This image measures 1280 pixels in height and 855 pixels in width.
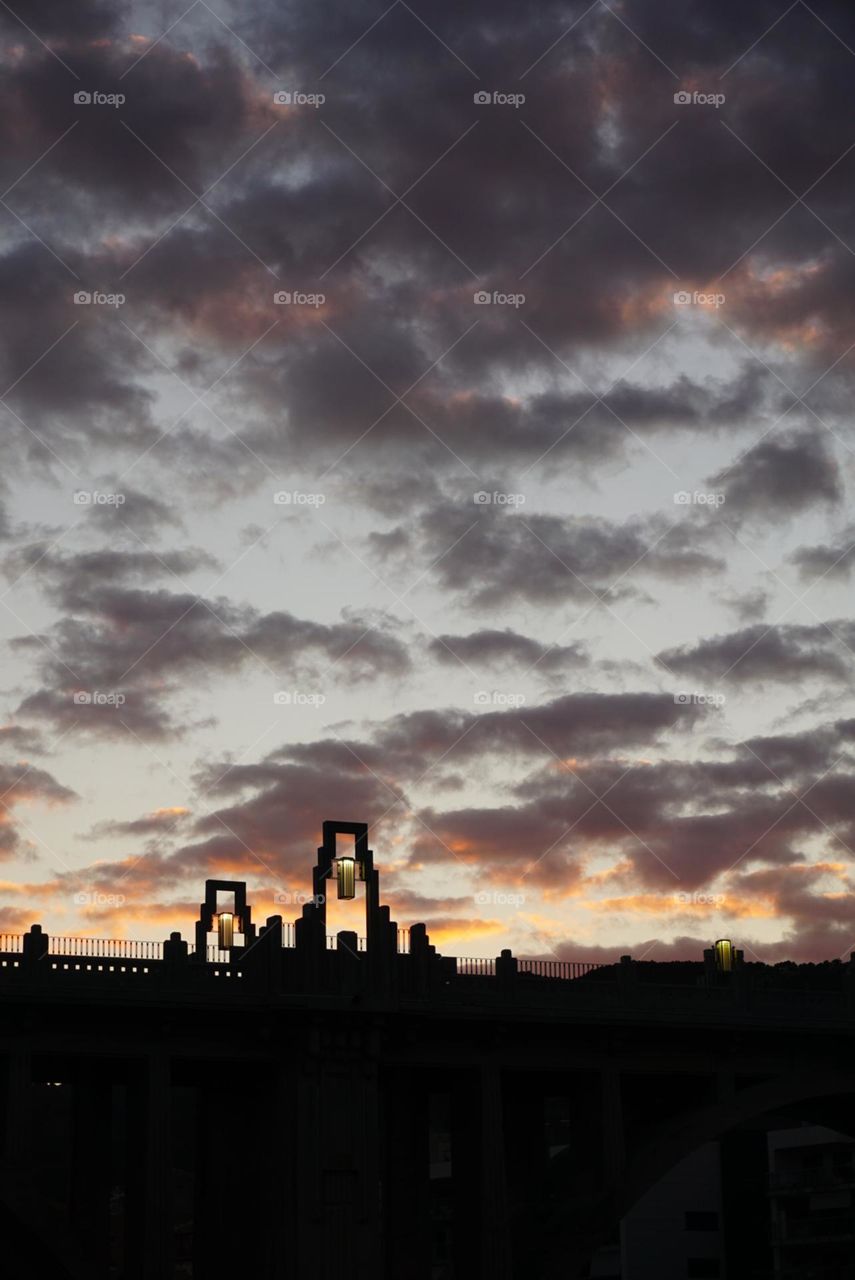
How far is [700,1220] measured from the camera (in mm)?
106438

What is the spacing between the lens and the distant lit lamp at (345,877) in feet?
177

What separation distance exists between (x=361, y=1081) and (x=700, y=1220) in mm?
61065

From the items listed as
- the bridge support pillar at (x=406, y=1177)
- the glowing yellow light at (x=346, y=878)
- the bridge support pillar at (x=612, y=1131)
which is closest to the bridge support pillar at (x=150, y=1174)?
the glowing yellow light at (x=346, y=878)

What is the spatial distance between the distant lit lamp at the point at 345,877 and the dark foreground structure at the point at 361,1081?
0.24ft

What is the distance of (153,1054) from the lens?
169 feet

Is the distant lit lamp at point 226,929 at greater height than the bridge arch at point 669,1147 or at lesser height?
greater

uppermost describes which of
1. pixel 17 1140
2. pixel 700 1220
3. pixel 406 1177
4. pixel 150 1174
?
pixel 17 1140

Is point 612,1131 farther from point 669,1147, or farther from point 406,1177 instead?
point 406,1177

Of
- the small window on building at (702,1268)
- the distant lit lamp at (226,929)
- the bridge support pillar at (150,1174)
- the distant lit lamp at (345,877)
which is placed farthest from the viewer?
the small window on building at (702,1268)

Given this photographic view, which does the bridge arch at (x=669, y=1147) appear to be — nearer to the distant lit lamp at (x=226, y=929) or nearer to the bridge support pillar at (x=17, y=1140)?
the distant lit lamp at (x=226, y=929)

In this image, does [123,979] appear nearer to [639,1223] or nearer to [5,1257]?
[5,1257]

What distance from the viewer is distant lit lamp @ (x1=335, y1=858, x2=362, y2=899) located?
2119 inches

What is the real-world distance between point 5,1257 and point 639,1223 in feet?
215

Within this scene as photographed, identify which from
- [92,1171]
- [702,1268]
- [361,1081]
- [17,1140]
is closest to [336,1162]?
[361,1081]
